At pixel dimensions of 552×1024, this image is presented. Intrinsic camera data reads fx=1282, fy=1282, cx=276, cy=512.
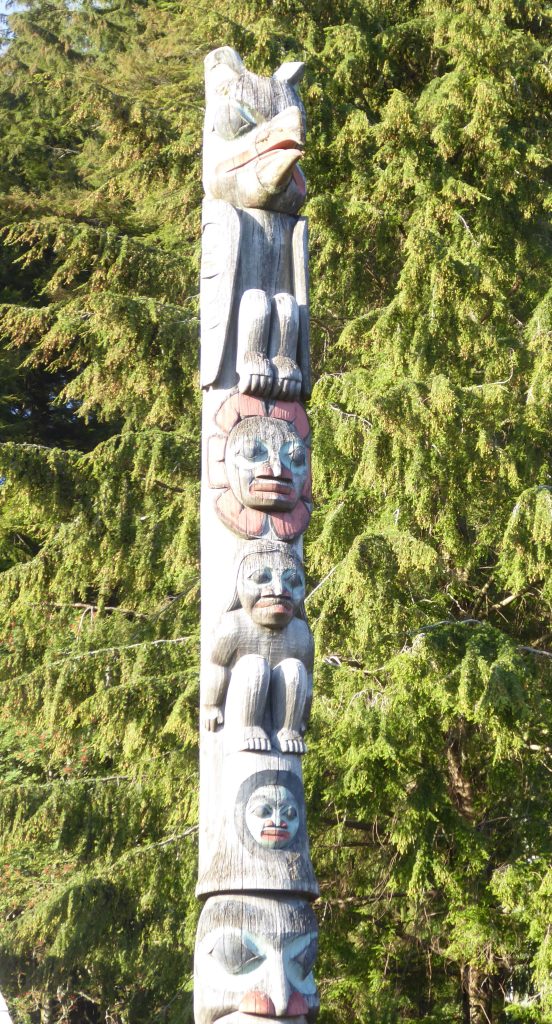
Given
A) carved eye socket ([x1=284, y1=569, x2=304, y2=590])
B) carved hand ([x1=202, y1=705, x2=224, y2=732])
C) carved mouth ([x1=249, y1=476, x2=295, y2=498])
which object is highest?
carved mouth ([x1=249, y1=476, x2=295, y2=498])

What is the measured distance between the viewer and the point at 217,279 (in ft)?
18.6

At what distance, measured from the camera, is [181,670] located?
32.9 feet

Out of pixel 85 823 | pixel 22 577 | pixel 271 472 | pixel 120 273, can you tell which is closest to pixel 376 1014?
pixel 85 823

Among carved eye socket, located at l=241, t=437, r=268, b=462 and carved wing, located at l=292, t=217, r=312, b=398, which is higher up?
carved wing, located at l=292, t=217, r=312, b=398

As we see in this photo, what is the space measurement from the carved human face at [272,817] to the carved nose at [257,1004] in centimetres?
51

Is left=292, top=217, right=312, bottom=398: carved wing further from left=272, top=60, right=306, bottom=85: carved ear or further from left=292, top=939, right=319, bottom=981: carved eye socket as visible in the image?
left=292, top=939, right=319, bottom=981: carved eye socket

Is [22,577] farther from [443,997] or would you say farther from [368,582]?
[443,997]

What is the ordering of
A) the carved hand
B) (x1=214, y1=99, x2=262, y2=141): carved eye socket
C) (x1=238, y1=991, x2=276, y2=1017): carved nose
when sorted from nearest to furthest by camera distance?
(x1=238, y1=991, x2=276, y2=1017): carved nose → the carved hand → (x1=214, y1=99, x2=262, y2=141): carved eye socket

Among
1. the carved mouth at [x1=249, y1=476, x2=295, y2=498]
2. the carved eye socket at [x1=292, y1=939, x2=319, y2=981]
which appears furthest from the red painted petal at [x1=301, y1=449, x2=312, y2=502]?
the carved eye socket at [x1=292, y1=939, x2=319, y2=981]

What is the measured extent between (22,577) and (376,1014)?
14.3 ft

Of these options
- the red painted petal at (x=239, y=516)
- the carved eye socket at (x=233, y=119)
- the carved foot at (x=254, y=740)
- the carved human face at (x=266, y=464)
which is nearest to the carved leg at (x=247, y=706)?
the carved foot at (x=254, y=740)

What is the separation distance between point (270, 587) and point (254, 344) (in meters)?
1.13

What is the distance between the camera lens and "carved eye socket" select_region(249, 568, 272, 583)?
508cm

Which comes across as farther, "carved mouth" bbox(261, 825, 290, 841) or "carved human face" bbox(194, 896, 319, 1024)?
"carved mouth" bbox(261, 825, 290, 841)
